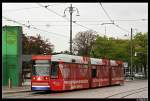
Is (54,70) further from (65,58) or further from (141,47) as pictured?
(141,47)

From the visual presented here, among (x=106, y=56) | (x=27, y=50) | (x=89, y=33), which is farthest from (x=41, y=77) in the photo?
(x=89, y=33)

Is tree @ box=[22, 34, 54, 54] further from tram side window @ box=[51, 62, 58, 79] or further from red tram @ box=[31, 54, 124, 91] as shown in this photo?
tram side window @ box=[51, 62, 58, 79]

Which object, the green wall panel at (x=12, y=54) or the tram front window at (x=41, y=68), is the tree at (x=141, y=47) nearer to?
the green wall panel at (x=12, y=54)

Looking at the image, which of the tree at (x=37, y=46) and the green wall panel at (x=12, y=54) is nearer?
the green wall panel at (x=12, y=54)

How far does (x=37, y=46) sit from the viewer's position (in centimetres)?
10131

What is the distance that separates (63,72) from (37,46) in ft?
214

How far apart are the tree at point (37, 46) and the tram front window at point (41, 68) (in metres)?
60.8

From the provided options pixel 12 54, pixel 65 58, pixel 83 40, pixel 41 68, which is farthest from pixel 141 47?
pixel 41 68

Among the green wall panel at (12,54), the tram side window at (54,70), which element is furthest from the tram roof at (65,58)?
the green wall panel at (12,54)

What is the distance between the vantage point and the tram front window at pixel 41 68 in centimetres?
3569

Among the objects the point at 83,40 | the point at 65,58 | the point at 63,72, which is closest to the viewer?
the point at 63,72

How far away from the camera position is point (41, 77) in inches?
1405

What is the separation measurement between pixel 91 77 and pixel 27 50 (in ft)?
179

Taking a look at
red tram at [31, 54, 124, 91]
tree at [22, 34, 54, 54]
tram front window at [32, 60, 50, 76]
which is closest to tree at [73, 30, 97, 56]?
tree at [22, 34, 54, 54]
